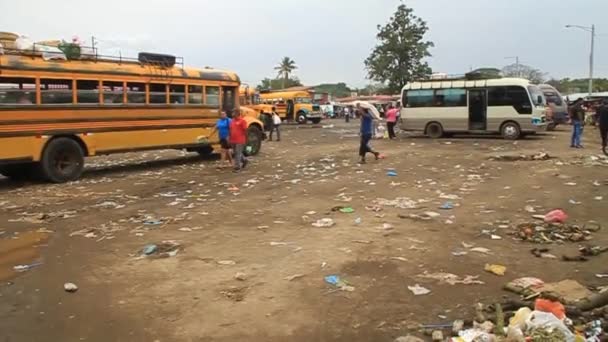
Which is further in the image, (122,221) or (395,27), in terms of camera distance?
(395,27)

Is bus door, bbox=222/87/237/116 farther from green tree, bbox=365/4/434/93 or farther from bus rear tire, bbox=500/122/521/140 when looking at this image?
green tree, bbox=365/4/434/93

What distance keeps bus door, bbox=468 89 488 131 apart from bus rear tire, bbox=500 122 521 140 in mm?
737

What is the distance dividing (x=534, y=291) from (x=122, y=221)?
5.52 meters

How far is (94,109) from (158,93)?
6.62 feet

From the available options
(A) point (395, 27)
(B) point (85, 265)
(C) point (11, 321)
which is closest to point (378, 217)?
(B) point (85, 265)

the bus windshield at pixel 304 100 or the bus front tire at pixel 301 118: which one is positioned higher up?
the bus windshield at pixel 304 100

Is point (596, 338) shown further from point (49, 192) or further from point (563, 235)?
point (49, 192)

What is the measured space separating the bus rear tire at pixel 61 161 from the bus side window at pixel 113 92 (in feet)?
4.26

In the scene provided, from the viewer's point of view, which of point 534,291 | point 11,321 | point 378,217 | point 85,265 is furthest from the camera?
point 378,217

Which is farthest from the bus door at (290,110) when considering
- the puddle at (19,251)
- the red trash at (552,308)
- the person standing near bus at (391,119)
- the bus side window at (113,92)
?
the red trash at (552,308)

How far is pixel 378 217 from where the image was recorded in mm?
7941

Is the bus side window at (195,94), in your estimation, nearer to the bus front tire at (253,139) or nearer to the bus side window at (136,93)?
the bus side window at (136,93)

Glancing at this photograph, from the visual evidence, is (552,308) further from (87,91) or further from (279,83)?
(279,83)

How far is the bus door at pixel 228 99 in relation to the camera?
1642 centimetres
